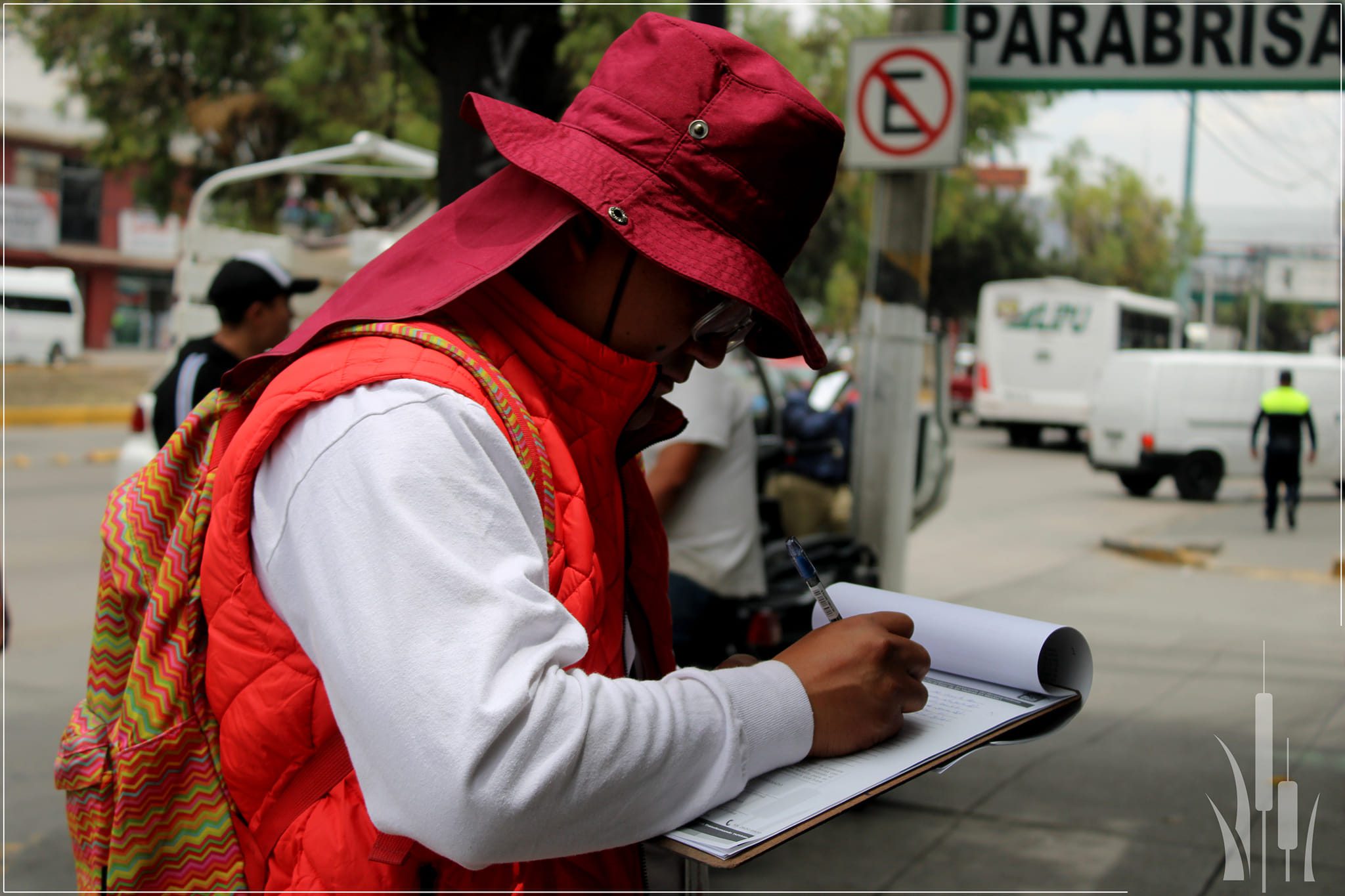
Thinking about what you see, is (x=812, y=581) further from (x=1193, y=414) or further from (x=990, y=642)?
(x=1193, y=414)

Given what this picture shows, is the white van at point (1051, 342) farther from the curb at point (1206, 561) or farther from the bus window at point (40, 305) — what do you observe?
the bus window at point (40, 305)

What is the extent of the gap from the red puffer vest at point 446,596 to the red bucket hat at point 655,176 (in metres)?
0.06

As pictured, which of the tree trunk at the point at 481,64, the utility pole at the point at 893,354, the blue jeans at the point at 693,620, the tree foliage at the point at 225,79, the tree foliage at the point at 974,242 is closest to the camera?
the tree trunk at the point at 481,64

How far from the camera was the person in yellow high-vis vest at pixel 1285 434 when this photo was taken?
6133 mm

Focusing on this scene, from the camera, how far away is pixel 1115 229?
2203 centimetres

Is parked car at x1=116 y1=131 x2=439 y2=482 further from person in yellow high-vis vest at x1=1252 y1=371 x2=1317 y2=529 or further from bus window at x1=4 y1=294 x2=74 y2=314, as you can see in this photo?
bus window at x1=4 y1=294 x2=74 y2=314

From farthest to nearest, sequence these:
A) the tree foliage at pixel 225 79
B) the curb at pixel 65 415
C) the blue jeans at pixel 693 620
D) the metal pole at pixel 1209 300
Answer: the curb at pixel 65 415, the tree foliage at pixel 225 79, the metal pole at pixel 1209 300, the blue jeans at pixel 693 620

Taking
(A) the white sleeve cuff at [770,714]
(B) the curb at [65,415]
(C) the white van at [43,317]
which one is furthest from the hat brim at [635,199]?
(C) the white van at [43,317]

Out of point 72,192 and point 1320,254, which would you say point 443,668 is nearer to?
point 1320,254

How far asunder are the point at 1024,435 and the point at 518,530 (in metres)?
24.3

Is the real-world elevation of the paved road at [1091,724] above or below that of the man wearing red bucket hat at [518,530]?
below

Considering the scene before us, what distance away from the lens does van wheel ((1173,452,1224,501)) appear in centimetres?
1198

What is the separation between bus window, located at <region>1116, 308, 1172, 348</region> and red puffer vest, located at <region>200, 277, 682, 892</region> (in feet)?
76.3

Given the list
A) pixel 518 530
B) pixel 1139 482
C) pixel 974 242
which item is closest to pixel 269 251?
pixel 518 530
